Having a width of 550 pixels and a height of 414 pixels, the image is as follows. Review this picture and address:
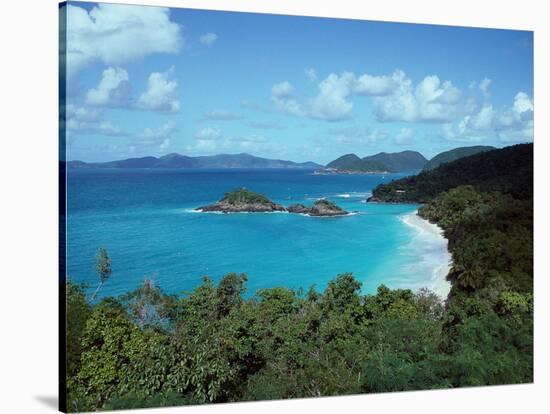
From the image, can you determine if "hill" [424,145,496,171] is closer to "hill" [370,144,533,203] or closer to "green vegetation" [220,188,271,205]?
"hill" [370,144,533,203]

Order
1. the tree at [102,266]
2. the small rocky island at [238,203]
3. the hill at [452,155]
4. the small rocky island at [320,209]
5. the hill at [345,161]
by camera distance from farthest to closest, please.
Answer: the hill at [452,155]
the hill at [345,161]
the small rocky island at [320,209]
the small rocky island at [238,203]
the tree at [102,266]

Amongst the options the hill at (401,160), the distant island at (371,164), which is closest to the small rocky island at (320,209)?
the distant island at (371,164)

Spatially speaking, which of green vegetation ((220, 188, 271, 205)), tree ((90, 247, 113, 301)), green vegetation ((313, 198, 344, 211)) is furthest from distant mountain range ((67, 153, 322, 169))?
tree ((90, 247, 113, 301))

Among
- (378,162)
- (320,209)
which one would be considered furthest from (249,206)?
(378,162)

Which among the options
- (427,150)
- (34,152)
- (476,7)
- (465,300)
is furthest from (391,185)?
(34,152)

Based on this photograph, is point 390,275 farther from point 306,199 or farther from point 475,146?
point 475,146

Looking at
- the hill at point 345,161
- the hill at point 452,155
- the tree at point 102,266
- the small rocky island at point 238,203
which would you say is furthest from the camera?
the hill at point 452,155

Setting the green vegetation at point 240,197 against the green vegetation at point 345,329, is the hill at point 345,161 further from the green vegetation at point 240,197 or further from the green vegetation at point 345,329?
the green vegetation at point 240,197
